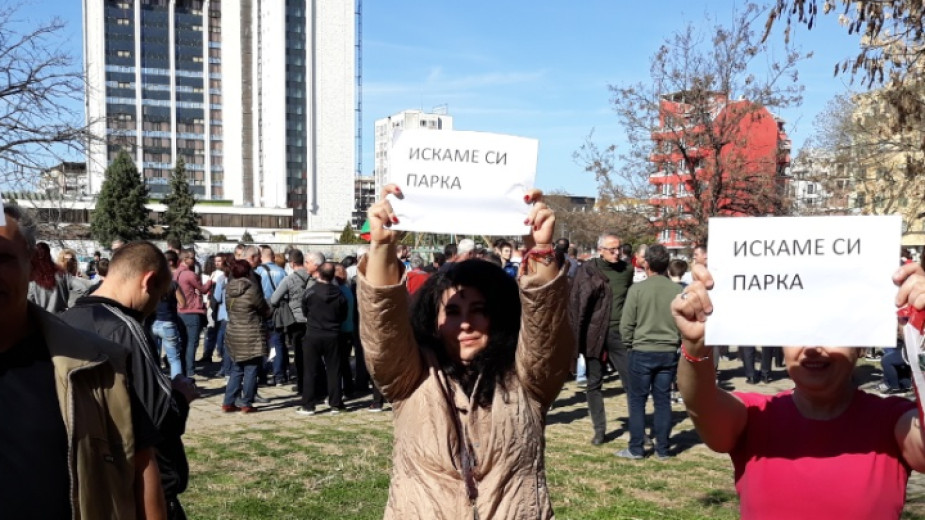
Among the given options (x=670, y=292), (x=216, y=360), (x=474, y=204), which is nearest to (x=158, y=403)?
(x=474, y=204)

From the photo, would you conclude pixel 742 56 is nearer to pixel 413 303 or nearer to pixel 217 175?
pixel 413 303

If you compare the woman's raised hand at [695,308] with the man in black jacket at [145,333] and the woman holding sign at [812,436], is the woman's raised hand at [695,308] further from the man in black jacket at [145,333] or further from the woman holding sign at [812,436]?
the man in black jacket at [145,333]

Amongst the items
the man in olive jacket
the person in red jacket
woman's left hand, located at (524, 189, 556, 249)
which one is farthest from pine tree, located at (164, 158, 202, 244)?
woman's left hand, located at (524, 189, 556, 249)

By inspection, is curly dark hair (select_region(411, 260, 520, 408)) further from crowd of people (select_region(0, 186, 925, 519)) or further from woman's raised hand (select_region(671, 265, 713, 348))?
woman's raised hand (select_region(671, 265, 713, 348))

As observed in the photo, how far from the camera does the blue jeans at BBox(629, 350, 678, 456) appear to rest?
849 cm

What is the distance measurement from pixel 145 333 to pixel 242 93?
128393mm

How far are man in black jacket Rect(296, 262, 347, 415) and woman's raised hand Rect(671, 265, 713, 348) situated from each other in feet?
28.2

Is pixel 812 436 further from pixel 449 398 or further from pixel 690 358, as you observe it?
pixel 449 398

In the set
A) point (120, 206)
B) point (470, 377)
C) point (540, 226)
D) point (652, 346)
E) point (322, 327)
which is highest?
point (120, 206)

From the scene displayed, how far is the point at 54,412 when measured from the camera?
7.23 feet

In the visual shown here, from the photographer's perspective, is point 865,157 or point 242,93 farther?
point 242,93

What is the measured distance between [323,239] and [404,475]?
343 feet

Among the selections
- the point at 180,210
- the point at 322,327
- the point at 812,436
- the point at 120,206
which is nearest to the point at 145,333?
the point at 812,436

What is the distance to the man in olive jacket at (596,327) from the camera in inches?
363
